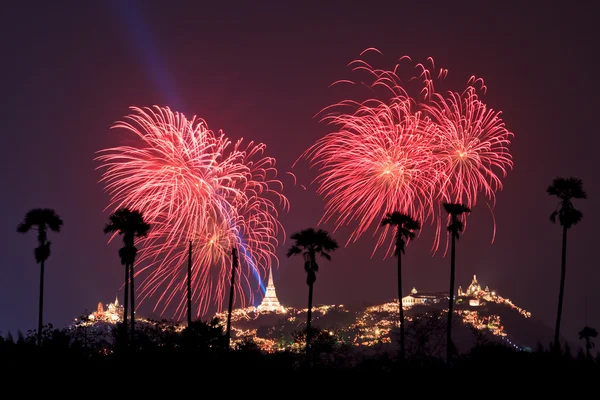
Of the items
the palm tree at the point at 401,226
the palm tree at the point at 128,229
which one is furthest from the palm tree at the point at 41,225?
the palm tree at the point at 401,226

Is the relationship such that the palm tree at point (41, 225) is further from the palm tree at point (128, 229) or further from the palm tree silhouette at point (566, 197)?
the palm tree silhouette at point (566, 197)

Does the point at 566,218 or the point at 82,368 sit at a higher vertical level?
the point at 566,218

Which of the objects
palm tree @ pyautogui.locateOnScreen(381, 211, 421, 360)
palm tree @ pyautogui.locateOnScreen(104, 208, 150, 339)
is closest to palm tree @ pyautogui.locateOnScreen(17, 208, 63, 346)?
palm tree @ pyautogui.locateOnScreen(104, 208, 150, 339)

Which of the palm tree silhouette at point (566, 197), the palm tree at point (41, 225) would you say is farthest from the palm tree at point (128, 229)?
the palm tree silhouette at point (566, 197)

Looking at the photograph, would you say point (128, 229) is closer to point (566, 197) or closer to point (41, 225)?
point (41, 225)

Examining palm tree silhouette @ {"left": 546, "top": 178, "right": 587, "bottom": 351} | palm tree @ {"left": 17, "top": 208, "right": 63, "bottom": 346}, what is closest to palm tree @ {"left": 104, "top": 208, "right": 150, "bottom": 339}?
palm tree @ {"left": 17, "top": 208, "right": 63, "bottom": 346}

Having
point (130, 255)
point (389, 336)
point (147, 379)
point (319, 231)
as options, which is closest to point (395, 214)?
point (319, 231)

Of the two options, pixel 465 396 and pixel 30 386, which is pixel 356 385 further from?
pixel 30 386

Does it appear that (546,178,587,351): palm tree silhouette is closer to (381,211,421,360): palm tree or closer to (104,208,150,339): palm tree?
(381,211,421,360): palm tree

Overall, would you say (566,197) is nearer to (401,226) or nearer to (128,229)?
(401,226)

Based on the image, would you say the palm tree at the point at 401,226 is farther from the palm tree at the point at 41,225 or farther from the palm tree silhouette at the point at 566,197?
the palm tree at the point at 41,225

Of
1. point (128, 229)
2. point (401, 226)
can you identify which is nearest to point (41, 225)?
point (128, 229)
